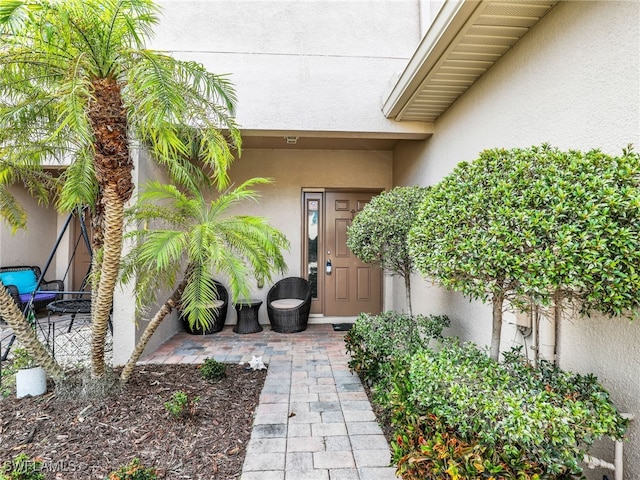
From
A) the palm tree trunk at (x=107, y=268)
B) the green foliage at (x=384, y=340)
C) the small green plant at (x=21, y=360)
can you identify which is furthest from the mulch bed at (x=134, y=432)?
the green foliage at (x=384, y=340)

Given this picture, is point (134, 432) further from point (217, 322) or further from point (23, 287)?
point (23, 287)

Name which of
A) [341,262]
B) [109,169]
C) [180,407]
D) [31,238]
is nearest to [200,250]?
[109,169]

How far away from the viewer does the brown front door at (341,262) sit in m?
6.18

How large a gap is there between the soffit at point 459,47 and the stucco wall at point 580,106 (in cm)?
11

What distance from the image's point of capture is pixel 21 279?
6.12m

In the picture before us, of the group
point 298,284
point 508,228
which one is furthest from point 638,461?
point 298,284

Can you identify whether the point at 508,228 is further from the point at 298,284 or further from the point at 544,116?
the point at 298,284

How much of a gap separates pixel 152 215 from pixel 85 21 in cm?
148

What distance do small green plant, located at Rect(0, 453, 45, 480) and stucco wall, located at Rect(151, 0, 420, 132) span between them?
3622 millimetres

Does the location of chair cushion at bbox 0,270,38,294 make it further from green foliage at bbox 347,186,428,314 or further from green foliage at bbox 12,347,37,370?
green foliage at bbox 347,186,428,314

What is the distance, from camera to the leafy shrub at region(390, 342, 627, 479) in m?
1.47

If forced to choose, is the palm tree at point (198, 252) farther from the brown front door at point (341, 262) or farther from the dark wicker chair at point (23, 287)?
the dark wicker chair at point (23, 287)

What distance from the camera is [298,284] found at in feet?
19.5

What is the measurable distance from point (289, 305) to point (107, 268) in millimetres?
3219
